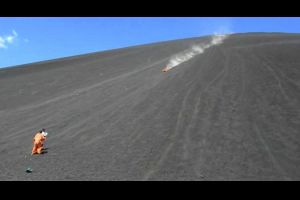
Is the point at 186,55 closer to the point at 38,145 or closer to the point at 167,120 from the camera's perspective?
the point at 167,120

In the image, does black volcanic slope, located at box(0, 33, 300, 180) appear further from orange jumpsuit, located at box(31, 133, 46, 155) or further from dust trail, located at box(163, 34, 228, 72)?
dust trail, located at box(163, 34, 228, 72)

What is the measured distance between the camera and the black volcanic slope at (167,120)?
15266 mm

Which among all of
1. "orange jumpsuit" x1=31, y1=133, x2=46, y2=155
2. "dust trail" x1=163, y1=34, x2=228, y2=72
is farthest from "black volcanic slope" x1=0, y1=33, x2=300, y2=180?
"dust trail" x1=163, y1=34, x2=228, y2=72

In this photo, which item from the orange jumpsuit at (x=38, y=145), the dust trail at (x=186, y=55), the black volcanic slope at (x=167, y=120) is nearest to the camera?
the black volcanic slope at (x=167, y=120)

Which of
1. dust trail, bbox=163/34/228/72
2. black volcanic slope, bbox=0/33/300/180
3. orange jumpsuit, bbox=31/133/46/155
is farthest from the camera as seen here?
dust trail, bbox=163/34/228/72

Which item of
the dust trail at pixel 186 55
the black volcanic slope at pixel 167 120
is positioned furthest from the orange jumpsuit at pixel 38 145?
the dust trail at pixel 186 55

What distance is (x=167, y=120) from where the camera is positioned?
20.4 meters

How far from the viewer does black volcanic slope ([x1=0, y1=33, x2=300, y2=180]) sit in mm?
15266

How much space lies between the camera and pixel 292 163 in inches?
593

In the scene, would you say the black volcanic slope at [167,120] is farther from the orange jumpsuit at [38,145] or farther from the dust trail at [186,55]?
the dust trail at [186,55]

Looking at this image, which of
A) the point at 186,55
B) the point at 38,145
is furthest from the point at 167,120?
the point at 186,55

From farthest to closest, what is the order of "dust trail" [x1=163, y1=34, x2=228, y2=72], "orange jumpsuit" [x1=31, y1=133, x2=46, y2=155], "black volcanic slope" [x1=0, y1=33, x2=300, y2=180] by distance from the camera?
"dust trail" [x1=163, y1=34, x2=228, y2=72] → "orange jumpsuit" [x1=31, y1=133, x2=46, y2=155] → "black volcanic slope" [x1=0, y1=33, x2=300, y2=180]

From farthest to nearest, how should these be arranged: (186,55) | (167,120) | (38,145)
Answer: (186,55) < (167,120) < (38,145)
